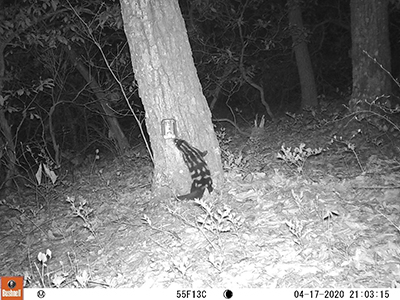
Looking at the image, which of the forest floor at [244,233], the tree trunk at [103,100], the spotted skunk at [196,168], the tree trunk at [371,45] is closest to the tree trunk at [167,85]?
the spotted skunk at [196,168]

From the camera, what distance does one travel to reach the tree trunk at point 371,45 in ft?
20.6

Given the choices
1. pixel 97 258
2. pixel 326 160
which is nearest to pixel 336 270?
pixel 97 258

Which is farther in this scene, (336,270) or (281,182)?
(281,182)

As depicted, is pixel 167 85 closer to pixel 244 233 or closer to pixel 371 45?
pixel 244 233

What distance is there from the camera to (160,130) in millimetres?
4262

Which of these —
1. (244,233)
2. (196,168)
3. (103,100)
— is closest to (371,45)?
(196,168)

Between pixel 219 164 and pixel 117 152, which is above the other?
pixel 219 164

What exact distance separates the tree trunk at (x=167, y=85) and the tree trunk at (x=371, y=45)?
3.68 m

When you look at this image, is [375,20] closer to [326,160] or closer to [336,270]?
[326,160]

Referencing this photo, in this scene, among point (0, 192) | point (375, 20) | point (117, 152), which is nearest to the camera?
point (375, 20)

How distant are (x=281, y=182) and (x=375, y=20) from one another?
422 cm

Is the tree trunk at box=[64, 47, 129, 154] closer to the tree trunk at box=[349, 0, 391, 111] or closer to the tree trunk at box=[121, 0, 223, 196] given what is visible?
the tree trunk at box=[121, 0, 223, 196]

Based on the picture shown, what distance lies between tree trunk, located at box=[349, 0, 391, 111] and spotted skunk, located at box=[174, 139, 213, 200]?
3844 millimetres

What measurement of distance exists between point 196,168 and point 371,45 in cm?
469
